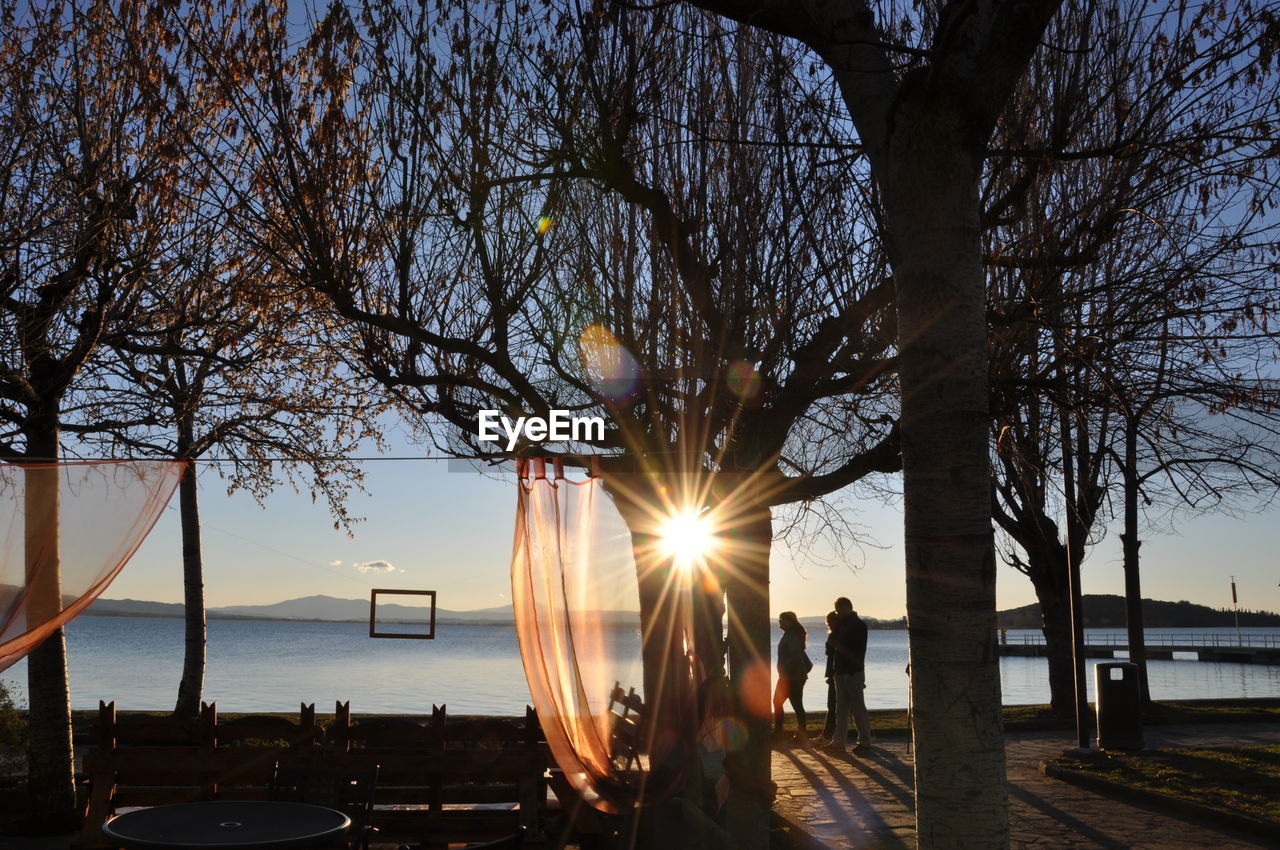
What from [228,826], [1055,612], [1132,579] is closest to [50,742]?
[228,826]

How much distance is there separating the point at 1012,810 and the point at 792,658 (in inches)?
203

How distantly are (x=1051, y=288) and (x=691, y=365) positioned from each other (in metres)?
2.62

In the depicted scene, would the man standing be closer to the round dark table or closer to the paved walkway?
the paved walkway

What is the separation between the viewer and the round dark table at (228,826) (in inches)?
210

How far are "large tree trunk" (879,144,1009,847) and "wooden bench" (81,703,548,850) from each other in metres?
3.60

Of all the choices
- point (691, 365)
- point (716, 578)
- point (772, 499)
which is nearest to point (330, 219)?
point (691, 365)

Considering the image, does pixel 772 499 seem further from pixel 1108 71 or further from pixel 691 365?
pixel 1108 71

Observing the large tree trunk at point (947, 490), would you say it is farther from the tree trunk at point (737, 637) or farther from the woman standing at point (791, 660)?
the woman standing at point (791, 660)

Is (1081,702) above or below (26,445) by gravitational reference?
below

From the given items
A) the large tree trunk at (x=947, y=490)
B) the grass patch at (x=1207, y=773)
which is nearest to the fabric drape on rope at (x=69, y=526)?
the large tree trunk at (x=947, y=490)

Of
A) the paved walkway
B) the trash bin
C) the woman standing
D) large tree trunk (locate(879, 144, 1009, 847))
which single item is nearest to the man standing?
the paved walkway

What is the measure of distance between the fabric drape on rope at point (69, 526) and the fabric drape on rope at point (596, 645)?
3.16 meters

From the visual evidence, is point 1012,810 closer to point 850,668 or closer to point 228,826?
point 850,668

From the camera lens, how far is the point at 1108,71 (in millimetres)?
6754
